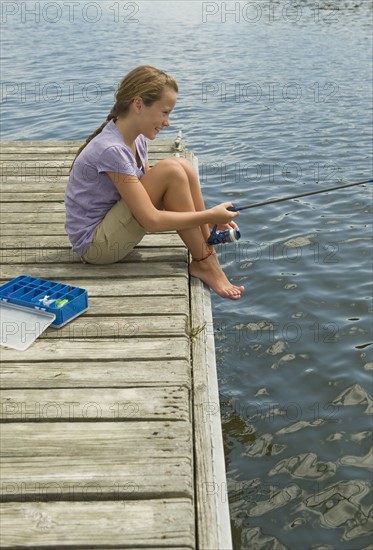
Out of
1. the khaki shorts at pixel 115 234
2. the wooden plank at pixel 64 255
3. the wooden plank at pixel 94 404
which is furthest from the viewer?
the wooden plank at pixel 64 255

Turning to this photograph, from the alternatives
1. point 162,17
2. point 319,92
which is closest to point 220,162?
point 319,92

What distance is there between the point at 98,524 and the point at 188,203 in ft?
6.72

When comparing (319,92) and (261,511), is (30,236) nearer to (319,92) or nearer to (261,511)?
(261,511)

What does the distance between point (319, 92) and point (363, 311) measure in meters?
7.22

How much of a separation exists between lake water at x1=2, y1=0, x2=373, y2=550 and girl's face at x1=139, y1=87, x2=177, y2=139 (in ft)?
5.37

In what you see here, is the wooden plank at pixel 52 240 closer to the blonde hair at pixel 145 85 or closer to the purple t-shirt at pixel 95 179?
the purple t-shirt at pixel 95 179

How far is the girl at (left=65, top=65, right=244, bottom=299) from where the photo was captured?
3.79m

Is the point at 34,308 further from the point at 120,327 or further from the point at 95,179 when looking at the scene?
the point at 95,179

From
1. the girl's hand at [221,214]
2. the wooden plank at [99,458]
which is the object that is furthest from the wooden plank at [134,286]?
the wooden plank at [99,458]

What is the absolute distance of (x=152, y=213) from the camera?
3838 millimetres

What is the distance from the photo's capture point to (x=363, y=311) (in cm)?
518

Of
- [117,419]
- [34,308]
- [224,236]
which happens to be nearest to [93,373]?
[117,419]

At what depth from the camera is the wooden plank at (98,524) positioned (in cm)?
225

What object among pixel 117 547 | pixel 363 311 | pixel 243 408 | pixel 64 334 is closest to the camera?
pixel 117 547
